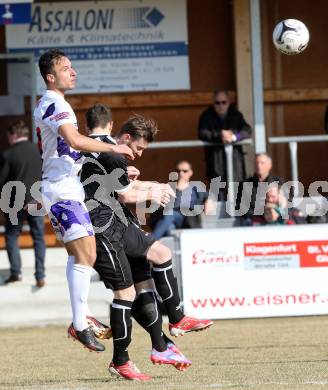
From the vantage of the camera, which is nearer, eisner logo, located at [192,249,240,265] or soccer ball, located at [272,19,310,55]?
soccer ball, located at [272,19,310,55]

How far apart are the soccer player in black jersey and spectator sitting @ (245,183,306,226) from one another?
18.2 ft

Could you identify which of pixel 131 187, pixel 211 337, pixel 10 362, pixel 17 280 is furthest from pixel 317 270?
pixel 131 187

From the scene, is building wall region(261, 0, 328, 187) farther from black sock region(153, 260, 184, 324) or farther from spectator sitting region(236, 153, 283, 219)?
black sock region(153, 260, 184, 324)

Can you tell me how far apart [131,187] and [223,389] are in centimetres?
170

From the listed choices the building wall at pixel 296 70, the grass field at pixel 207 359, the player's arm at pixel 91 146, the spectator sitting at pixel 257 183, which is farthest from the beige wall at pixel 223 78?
the player's arm at pixel 91 146

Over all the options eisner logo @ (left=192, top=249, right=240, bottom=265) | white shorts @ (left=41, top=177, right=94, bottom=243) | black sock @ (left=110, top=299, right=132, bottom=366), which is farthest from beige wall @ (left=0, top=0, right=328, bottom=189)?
black sock @ (left=110, top=299, right=132, bottom=366)

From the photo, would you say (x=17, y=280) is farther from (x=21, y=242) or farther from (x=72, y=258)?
(x=72, y=258)

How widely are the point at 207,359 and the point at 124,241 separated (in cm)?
186

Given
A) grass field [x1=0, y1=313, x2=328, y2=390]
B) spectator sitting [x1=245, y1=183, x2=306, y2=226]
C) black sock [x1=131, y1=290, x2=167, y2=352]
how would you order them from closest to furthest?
grass field [x1=0, y1=313, x2=328, y2=390]
black sock [x1=131, y1=290, x2=167, y2=352]
spectator sitting [x1=245, y1=183, x2=306, y2=226]

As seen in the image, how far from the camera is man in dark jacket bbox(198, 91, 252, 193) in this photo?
14820 mm

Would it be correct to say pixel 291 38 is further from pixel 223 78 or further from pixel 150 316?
pixel 223 78

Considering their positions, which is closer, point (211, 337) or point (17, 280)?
point (211, 337)

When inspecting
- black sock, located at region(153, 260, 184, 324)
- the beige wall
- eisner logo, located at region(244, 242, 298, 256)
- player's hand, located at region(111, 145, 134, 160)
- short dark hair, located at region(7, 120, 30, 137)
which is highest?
the beige wall

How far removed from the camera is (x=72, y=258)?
8.06 metres
